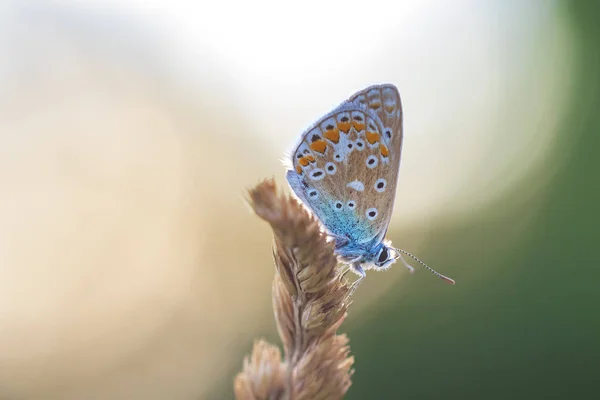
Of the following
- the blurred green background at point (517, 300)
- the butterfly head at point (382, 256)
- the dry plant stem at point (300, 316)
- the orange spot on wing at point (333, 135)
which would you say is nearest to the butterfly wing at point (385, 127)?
the orange spot on wing at point (333, 135)

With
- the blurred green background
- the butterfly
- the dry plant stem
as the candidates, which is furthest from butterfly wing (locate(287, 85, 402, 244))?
the blurred green background

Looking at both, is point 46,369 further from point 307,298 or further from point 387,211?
point 307,298

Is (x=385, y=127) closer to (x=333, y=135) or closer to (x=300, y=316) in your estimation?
(x=333, y=135)

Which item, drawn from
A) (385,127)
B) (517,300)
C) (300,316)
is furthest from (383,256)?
(517,300)

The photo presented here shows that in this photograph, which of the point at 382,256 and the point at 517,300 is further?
the point at 517,300

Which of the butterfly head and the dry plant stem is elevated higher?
the dry plant stem

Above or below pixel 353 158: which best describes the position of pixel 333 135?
above

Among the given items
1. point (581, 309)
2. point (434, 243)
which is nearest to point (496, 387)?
point (581, 309)

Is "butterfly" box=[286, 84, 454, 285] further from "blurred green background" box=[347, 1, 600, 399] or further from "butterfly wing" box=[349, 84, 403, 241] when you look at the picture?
"blurred green background" box=[347, 1, 600, 399]
